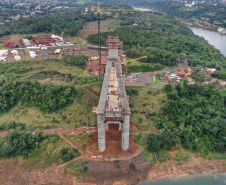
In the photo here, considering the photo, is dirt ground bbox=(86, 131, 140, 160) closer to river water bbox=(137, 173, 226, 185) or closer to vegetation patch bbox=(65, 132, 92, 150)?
vegetation patch bbox=(65, 132, 92, 150)

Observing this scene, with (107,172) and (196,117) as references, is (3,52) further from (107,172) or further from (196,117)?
(196,117)

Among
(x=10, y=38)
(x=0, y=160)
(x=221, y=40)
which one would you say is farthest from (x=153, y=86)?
(x=221, y=40)

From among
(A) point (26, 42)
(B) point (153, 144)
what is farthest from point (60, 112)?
(A) point (26, 42)

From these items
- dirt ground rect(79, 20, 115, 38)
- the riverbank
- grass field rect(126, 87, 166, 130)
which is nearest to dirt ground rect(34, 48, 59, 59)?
dirt ground rect(79, 20, 115, 38)

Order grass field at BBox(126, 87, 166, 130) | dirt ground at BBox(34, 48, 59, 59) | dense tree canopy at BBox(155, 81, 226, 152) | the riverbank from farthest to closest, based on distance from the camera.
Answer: dirt ground at BBox(34, 48, 59, 59) < grass field at BBox(126, 87, 166, 130) < dense tree canopy at BBox(155, 81, 226, 152) < the riverbank

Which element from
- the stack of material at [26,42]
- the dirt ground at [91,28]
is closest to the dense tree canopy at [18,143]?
the stack of material at [26,42]
